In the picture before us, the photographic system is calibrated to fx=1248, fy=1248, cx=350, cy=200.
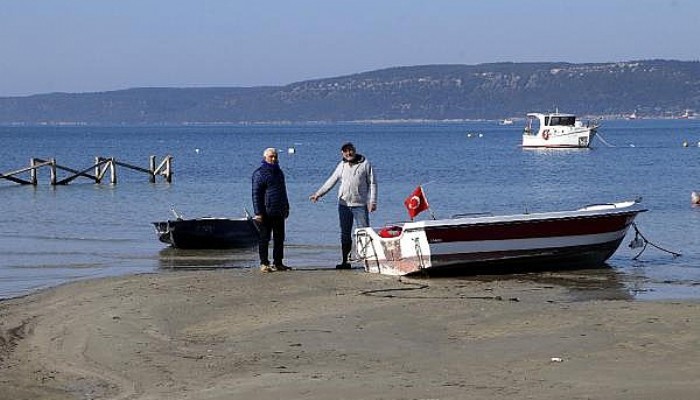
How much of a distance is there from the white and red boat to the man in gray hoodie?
0.77 feet

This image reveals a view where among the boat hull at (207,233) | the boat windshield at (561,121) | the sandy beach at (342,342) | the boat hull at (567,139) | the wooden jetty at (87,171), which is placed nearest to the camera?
the sandy beach at (342,342)

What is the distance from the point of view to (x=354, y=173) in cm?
1672

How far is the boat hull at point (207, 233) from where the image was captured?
21672 mm

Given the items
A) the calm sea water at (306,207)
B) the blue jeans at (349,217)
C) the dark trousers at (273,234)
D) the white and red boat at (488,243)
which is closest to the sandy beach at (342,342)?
the white and red boat at (488,243)

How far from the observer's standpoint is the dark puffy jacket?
1652 cm

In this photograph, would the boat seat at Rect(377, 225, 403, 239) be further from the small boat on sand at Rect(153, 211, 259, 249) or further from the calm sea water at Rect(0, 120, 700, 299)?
the small boat on sand at Rect(153, 211, 259, 249)

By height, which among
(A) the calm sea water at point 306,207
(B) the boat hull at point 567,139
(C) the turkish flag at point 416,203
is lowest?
(B) the boat hull at point 567,139

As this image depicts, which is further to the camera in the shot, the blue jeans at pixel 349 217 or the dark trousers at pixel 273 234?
the blue jeans at pixel 349 217

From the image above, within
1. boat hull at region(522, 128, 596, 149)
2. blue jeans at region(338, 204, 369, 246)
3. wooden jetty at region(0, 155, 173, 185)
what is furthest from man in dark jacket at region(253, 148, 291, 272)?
boat hull at region(522, 128, 596, 149)

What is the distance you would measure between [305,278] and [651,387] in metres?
7.45

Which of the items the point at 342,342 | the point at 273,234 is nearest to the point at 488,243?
the point at 273,234

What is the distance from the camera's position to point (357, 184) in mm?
16719

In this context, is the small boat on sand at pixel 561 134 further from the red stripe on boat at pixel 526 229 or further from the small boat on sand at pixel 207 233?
the red stripe on boat at pixel 526 229

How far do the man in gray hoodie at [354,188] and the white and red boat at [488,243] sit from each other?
9.3 inches
